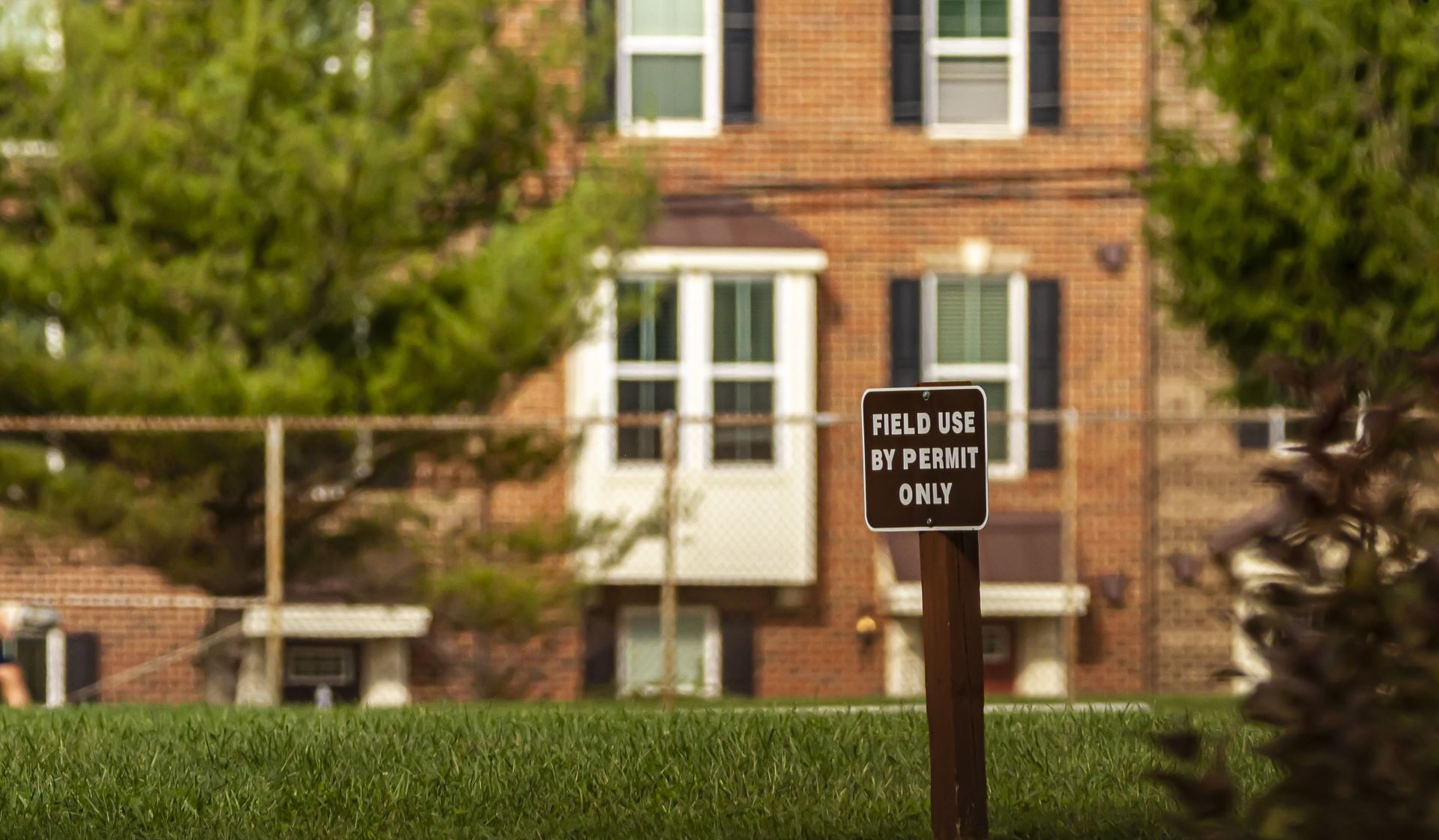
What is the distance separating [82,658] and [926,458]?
14140 millimetres

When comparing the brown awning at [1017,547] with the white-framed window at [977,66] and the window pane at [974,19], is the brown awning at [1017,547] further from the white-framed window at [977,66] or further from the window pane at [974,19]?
the window pane at [974,19]

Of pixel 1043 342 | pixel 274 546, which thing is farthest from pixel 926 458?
pixel 1043 342

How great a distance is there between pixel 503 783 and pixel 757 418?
535 centimetres

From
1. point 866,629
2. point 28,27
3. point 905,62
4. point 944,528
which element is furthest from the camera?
point 905,62

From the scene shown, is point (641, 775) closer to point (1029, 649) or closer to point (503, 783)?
point (503, 783)

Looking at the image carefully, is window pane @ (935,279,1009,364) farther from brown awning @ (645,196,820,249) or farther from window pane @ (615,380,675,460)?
window pane @ (615,380,675,460)

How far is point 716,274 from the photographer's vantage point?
1897 cm

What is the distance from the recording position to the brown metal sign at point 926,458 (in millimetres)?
5859

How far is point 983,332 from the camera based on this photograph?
774 inches

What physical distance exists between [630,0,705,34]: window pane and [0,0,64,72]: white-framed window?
7.08 metres

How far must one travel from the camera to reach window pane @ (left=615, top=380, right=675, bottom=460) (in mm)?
19094

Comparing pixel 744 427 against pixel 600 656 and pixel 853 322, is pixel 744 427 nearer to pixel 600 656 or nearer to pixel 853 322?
pixel 853 322

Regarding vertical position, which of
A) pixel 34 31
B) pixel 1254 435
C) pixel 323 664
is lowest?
pixel 323 664

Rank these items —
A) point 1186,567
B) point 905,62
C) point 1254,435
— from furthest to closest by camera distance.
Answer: point 905,62 → point 1254,435 → point 1186,567
